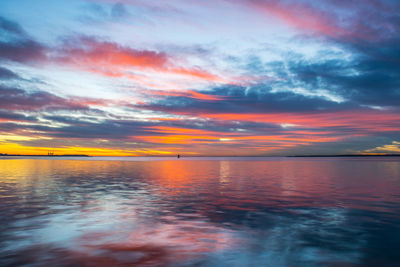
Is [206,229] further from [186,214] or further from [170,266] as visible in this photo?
[170,266]

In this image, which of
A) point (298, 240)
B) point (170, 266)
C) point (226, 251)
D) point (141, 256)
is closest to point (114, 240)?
point (141, 256)

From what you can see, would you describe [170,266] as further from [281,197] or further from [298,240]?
[281,197]

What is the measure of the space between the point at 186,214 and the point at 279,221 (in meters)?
5.10

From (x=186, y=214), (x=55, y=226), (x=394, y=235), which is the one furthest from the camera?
(x=186, y=214)

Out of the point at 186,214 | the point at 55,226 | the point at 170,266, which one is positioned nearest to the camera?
the point at 170,266

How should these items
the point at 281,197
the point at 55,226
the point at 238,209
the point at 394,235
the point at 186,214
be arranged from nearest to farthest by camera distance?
1. the point at 394,235
2. the point at 55,226
3. the point at 186,214
4. the point at 238,209
5. the point at 281,197

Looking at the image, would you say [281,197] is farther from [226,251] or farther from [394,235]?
[226,251]

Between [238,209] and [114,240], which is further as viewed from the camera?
[238,209]

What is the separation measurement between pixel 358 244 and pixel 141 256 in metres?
8.27

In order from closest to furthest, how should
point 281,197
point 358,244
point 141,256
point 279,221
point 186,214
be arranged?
1. point 141,256
2. point 358,244
3. point 279,221
4. point 186,214
5. point 281,197

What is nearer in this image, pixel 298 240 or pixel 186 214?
pixel 298 240

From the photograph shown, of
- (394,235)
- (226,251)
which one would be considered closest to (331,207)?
(394,235)

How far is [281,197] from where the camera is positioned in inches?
959

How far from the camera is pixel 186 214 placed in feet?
57.4
